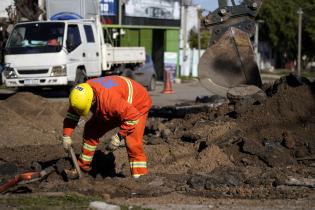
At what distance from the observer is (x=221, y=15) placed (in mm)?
14891

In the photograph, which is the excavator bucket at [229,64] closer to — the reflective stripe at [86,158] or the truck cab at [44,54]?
the reflective stripe at [86,158]

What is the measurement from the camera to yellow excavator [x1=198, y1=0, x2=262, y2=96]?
14.9 metres

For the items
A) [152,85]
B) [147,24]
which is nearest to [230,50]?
[152,85]

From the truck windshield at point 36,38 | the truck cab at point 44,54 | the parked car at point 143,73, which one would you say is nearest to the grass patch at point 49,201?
the truck cab at point 44,54

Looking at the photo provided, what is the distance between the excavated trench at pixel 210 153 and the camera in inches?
349

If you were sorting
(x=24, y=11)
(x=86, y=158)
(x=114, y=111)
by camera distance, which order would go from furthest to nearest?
(x=24, y=11) → (x=86, y=158) → (x=114, y=111)

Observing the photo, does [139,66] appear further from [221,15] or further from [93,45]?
[221,15]

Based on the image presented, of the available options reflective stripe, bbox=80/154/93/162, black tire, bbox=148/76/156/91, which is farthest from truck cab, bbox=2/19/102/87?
reflective stripe, bbox=80/154/93/162

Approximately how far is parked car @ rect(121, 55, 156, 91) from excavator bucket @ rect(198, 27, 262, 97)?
35.2ft

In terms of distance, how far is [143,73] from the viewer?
27.9 metres

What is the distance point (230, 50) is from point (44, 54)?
8001 mm

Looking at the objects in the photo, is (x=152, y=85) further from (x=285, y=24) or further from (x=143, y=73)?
(x=285, y=24)

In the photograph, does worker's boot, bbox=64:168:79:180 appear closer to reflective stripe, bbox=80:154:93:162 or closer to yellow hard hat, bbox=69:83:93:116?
reflective stripe, bbox=80:154:93:162

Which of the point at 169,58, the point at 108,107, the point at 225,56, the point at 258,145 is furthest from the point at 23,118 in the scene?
the point at 169,58
